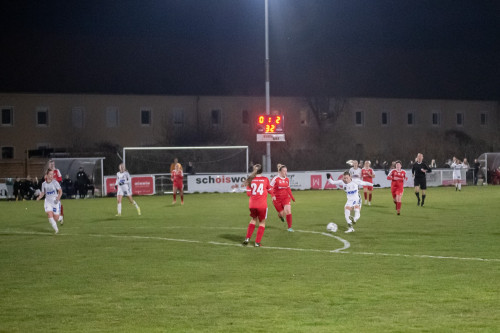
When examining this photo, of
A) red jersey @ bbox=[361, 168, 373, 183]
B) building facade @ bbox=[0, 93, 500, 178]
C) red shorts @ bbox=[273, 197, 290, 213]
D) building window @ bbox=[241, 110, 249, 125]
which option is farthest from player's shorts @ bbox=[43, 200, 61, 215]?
building window @ bbox=[241, 110, 249, 125]

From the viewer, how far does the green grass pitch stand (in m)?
10.4

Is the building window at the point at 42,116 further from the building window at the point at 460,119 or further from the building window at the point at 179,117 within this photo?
the building window at the point at 460,119

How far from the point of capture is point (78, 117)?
71.0 meters

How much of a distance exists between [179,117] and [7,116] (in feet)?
52.8

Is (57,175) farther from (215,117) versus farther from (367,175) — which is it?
(215,117)

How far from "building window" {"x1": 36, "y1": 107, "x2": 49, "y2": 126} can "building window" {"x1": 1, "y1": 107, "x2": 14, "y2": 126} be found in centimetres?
231

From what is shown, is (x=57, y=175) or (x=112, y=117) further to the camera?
(x=112, y=117)

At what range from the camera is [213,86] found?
76250 millimetres

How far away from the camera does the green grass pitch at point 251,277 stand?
1041 cm

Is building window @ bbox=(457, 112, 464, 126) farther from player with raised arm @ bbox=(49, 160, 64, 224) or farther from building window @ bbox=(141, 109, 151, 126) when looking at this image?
player with raised arm @ bbox=(49, 160, 64, 224)

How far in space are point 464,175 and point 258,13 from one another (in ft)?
122

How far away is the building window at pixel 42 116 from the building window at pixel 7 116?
2.31 meters

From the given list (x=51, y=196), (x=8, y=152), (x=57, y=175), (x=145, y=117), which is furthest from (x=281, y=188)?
(x=8, y=152)

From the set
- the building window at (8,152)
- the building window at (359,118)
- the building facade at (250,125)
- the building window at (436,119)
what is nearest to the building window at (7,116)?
the building facade at (250,125)
